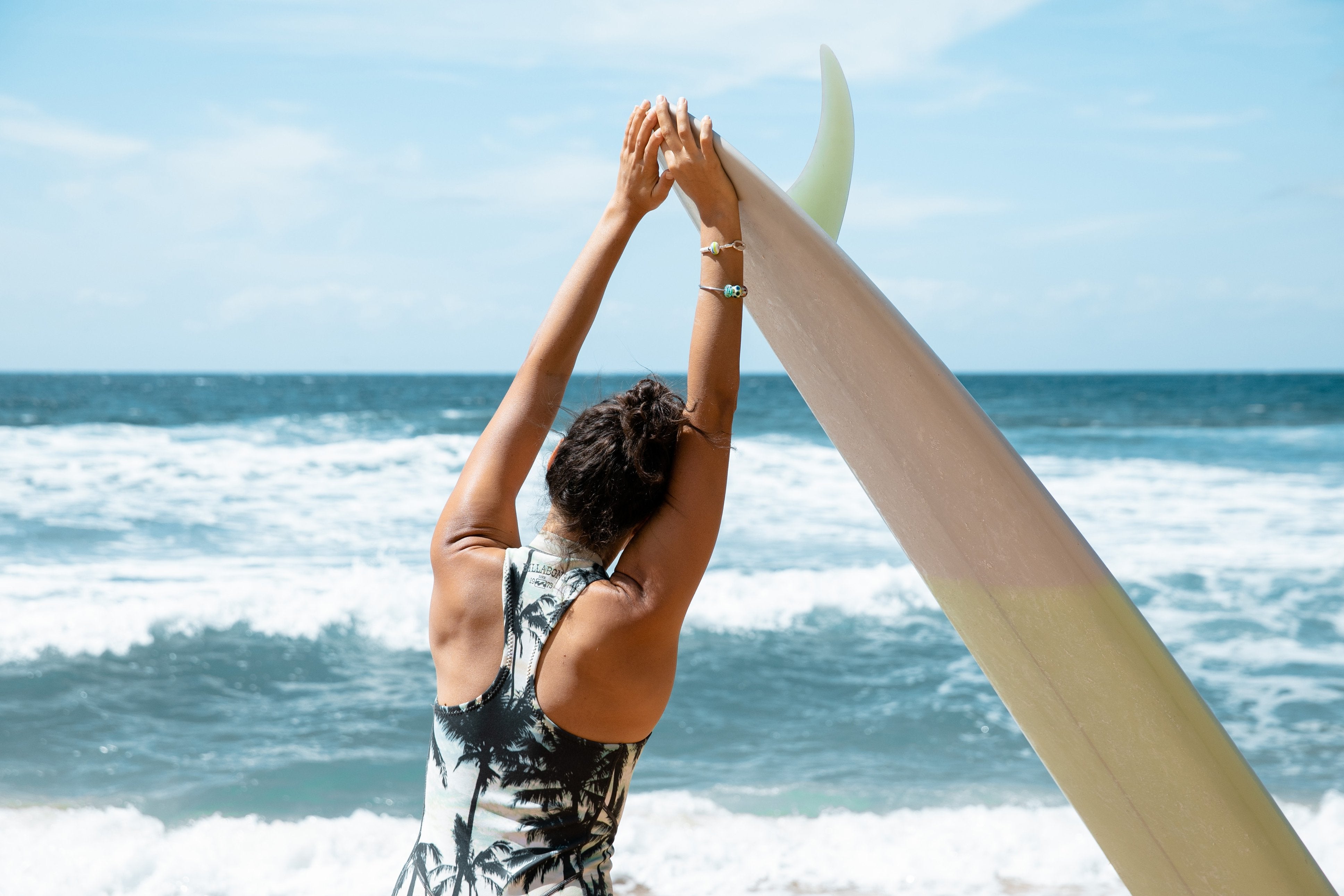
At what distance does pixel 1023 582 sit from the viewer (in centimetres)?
174

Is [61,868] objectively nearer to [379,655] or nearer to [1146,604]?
[379,655]

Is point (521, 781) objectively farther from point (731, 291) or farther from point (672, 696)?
point (672, 696)

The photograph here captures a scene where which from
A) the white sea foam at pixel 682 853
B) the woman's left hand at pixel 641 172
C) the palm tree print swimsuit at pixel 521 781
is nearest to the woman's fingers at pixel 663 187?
the woman's left hand at pixel 641 172

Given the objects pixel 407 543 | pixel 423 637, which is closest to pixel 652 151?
pixel 423 637

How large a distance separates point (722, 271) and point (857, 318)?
0.42 m

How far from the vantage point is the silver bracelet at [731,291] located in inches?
52.0

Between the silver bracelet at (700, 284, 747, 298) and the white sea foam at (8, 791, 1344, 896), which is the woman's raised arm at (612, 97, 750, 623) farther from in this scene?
the white sea foam at (8, 791, 1344, 896)

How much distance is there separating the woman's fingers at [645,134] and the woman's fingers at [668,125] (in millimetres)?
13

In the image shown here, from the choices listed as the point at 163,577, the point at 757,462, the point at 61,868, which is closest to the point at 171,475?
the point at 163,577

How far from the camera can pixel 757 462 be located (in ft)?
47.2

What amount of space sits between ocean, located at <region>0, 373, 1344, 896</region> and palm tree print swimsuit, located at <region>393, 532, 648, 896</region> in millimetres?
238

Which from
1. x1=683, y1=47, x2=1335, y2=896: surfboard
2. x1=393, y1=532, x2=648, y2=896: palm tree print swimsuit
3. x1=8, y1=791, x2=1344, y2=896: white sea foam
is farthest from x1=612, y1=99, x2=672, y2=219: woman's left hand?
x1=8, y1=791, x2=1344, y2=896: white sea foam

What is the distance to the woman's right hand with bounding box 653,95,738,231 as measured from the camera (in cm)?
Result: 147

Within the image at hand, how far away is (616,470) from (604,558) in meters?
0.11
